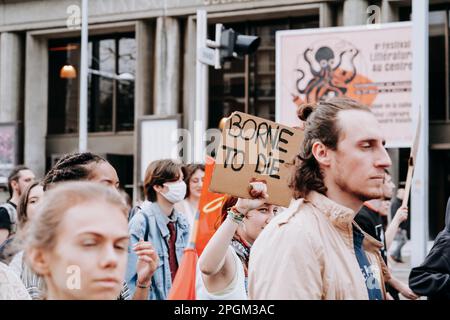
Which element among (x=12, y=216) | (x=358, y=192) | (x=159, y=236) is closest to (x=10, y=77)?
(x=12, y=216)

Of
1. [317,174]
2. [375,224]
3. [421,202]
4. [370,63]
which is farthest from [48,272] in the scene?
[370,63]

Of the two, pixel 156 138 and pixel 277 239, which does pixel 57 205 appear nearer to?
pixel 277 239

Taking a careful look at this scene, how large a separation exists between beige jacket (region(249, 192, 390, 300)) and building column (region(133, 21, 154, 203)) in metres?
21.3

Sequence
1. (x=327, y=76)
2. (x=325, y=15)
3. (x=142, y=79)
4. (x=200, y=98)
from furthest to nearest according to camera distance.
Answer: (x=142, y=79)
(x=325, y=15)
(x=327, y=76)
(x=200, y=98)

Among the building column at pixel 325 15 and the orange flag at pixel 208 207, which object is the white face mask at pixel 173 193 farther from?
the building column at pixel 325 15

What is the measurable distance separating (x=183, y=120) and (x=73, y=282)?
21230 mm

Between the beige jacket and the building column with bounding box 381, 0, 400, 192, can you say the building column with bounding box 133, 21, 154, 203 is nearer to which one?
the building column with bounding box 381, 0, 400, 192

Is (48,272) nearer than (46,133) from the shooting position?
Yes

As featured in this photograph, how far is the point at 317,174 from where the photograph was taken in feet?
10.0

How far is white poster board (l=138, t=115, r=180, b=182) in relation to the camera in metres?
23.5

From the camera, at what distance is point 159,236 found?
20.2ft

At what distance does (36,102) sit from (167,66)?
16.7 ft

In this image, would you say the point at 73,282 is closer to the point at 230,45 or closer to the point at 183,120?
the point at 230,45

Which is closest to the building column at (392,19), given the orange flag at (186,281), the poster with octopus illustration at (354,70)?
the poster with octopus illustration at (354,70)
